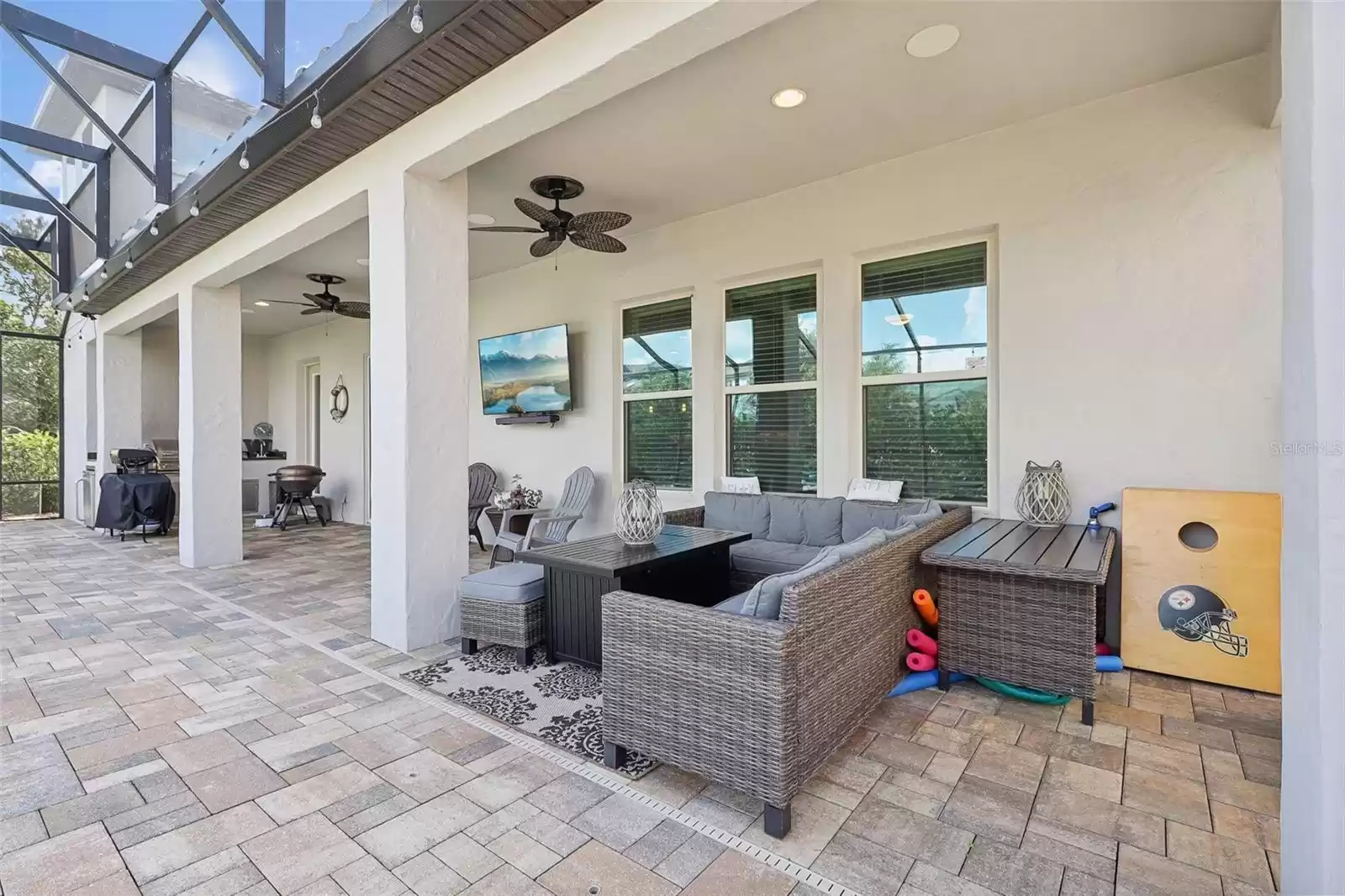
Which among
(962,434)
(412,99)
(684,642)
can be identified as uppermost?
(412,99)

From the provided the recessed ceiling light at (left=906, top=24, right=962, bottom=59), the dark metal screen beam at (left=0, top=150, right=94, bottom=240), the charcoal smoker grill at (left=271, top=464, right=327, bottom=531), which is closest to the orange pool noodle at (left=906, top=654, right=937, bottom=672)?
the recessed ceiling light at (left=906, top=24, right=962, bottom=59)

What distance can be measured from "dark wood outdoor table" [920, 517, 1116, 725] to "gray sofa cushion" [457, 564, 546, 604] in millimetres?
1994

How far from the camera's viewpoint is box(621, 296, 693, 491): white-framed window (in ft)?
18.0

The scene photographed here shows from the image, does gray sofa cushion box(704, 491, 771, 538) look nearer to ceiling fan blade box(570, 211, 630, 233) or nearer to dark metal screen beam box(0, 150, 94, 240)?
ceiling fan blade box(570, 211, 630, 233)

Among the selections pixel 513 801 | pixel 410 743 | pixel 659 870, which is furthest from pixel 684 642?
pixel 410 743

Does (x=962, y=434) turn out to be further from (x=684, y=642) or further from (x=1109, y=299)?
(x=684, y=642)

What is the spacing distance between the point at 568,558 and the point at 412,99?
8.00 feet

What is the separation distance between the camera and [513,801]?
2027mm

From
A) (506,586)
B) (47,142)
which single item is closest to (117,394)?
(47,142)

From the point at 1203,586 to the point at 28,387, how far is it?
13478 mm

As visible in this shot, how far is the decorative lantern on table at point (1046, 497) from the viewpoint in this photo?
3469mm

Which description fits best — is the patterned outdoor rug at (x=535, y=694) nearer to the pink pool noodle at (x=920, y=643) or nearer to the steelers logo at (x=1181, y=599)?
the pink pool noodle at (x=920, y=643)

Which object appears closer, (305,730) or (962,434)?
(305,730)

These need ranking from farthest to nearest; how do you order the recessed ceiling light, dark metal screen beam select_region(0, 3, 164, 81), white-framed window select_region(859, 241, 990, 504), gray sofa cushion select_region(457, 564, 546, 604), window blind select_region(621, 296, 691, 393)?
window blind select_region(621, 296, 691, 393)
white-framed window select_region(859, 241, 990, 504)
dark metal screen beam select_region(0, 3, 164, 81)
gray sofa cushion select_region(457, 564, 546, 604)
the recessed ceiling light
